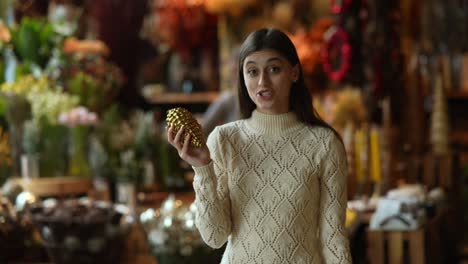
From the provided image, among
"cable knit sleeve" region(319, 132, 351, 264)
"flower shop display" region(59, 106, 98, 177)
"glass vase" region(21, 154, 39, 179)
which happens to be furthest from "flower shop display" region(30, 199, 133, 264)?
"cable knit sleeve" region(319, 132, 351, 264)

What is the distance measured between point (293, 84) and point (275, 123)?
13 cm

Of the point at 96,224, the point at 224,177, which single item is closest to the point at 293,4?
the point at 96,224

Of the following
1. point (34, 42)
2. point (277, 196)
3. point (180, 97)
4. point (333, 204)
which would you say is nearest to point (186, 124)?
point (277, 196)

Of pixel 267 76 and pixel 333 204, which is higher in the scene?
pixel 267 76

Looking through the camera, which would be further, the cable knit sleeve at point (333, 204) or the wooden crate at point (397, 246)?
the wooden crate at point (397, 246)

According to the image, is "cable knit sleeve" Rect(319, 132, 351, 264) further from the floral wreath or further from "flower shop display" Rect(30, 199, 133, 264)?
the floral wreath

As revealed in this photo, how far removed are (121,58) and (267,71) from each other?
6.66 metres

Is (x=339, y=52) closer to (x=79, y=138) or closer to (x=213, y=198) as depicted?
A: (x=79, y=138)

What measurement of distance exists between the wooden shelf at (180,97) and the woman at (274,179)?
6.56 metres

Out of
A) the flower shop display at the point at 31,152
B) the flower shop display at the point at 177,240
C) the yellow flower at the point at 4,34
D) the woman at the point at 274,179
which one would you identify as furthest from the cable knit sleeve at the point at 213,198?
the yellow flower at the point at 4,34

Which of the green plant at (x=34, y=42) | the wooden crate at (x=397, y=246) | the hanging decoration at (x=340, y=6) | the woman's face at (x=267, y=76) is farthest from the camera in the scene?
the hanging decoration at (x=340, y=6)

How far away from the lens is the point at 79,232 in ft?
14.8

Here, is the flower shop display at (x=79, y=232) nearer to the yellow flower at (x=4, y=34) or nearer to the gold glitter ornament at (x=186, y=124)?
the yellow flower at (x=4, y=34)

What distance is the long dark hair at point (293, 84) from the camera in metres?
2.37
